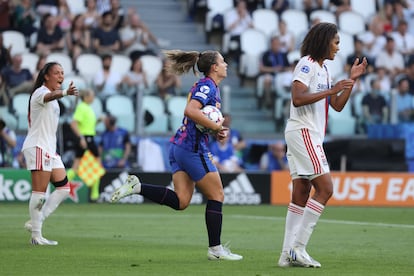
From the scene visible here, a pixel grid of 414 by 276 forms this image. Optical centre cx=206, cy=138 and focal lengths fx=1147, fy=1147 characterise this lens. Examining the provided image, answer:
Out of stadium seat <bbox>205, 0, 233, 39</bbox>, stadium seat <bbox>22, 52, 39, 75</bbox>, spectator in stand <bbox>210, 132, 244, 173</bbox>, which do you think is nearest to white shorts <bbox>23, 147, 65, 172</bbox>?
spectator in stand <bbox>210, 132, 244, 173</bbox>

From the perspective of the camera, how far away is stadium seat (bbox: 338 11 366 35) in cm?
3045

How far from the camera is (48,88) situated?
47.1 feet

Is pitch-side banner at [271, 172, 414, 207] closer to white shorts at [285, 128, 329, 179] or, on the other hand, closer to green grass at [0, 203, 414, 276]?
green grass at [0, 203, 414, 276]

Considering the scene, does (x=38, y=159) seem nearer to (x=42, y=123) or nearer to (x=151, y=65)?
(x=42, y=123)

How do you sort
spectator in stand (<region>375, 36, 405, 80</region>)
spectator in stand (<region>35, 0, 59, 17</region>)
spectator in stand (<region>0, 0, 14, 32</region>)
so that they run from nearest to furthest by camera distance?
spectator in stand (<region>0, 0, 14, 32</region>), spectator in stand (<region>35, 0, 59, 17</region>), spectator in stand (<region>375, 36, 405, 80</region>)

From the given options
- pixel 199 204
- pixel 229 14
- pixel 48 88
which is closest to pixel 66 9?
pixel 229 14

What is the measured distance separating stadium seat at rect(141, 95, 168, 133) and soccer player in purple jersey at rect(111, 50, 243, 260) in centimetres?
1234

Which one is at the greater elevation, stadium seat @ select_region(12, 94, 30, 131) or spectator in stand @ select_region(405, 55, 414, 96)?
spectator in stand @ select_region(405, 55, 414, 96)

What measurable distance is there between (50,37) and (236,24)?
16.6ft

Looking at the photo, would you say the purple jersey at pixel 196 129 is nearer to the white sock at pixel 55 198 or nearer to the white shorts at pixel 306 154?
the white shorts at pixel 306 154

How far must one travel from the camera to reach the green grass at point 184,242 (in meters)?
11.1

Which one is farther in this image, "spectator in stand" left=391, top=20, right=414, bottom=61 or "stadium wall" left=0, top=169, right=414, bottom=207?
"spectator in stand" left=391, top=20, right=414, bottom=61

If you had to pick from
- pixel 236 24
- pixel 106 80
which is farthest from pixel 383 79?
pixel 106 80

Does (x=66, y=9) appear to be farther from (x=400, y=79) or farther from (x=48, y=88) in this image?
(x=48, y=88)
